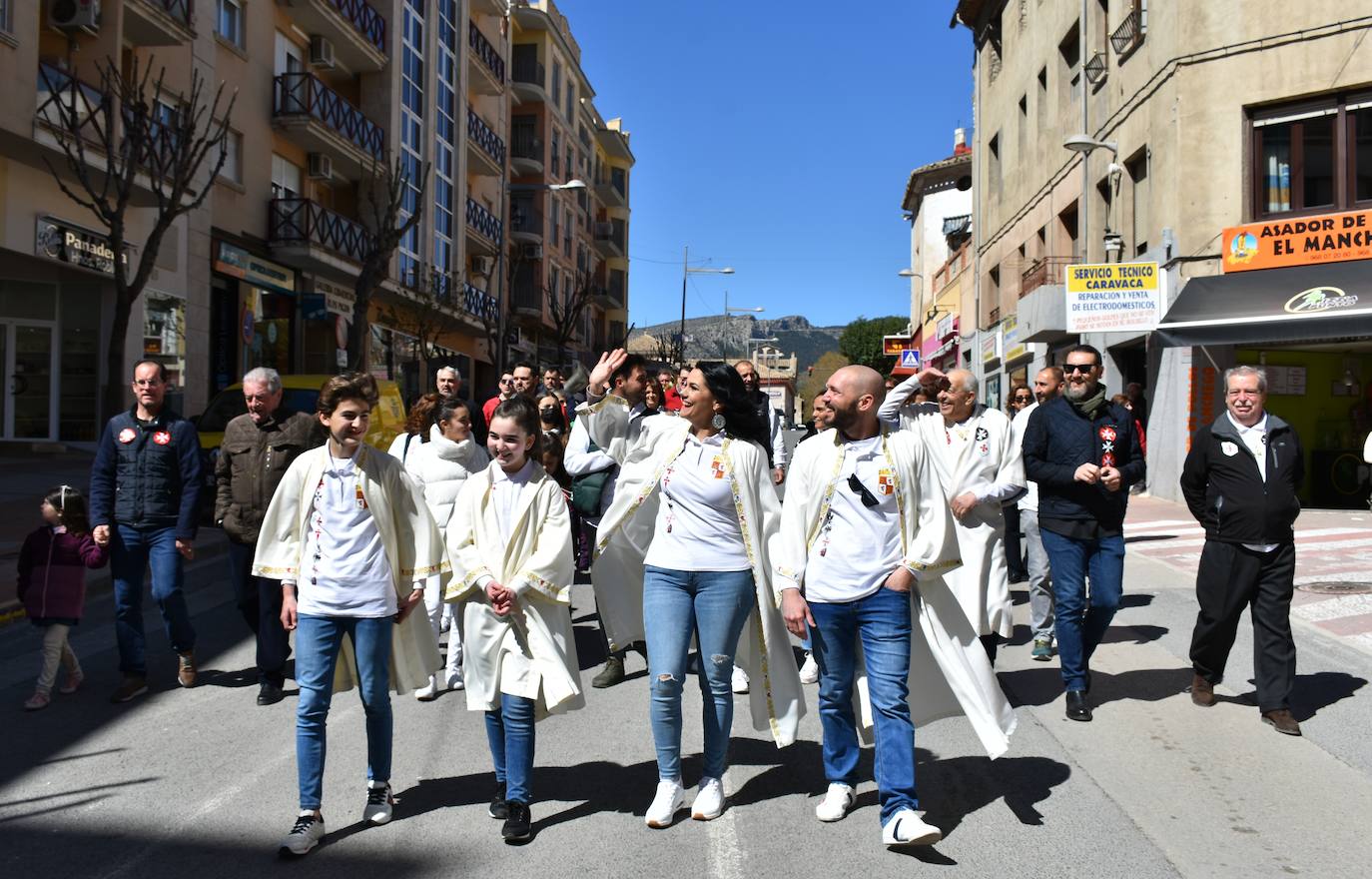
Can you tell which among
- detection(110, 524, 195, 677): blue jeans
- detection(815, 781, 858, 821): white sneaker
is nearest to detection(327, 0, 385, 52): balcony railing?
detection(110, 524, 195, 677): blue jeans

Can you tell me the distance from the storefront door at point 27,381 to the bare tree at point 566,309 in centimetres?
2313

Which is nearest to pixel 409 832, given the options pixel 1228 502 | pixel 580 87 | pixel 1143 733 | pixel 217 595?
pixel 1143 733

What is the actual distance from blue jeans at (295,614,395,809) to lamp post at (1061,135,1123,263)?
62.8 feet

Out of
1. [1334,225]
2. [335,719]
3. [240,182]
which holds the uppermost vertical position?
[240,182]

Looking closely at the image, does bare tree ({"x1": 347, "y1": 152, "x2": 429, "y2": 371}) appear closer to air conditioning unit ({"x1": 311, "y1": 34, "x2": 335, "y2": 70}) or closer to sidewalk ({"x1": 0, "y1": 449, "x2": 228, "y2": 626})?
air conditioning unit ({"x1": 311, "y1": 34, "x2": 335, "y2": 70})

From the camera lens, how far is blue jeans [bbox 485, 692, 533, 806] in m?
4.26

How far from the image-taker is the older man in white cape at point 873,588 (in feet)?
14.1

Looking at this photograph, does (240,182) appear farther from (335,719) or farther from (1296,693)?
(1296,693)

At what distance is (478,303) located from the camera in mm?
40406

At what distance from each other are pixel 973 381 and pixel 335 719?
399 cm

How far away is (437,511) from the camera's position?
6914 millimetres

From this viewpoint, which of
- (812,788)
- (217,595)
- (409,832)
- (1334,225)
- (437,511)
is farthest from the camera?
(1334,225)

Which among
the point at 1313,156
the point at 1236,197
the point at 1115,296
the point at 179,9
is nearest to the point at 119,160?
the point at 179,9

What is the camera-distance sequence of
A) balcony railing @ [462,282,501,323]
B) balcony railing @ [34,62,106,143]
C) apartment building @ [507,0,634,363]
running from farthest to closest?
apartment building @ [507,0,634,363]
balcony railing @ [462,282,501,323]
balcony railing @ [34,62,106,143]
